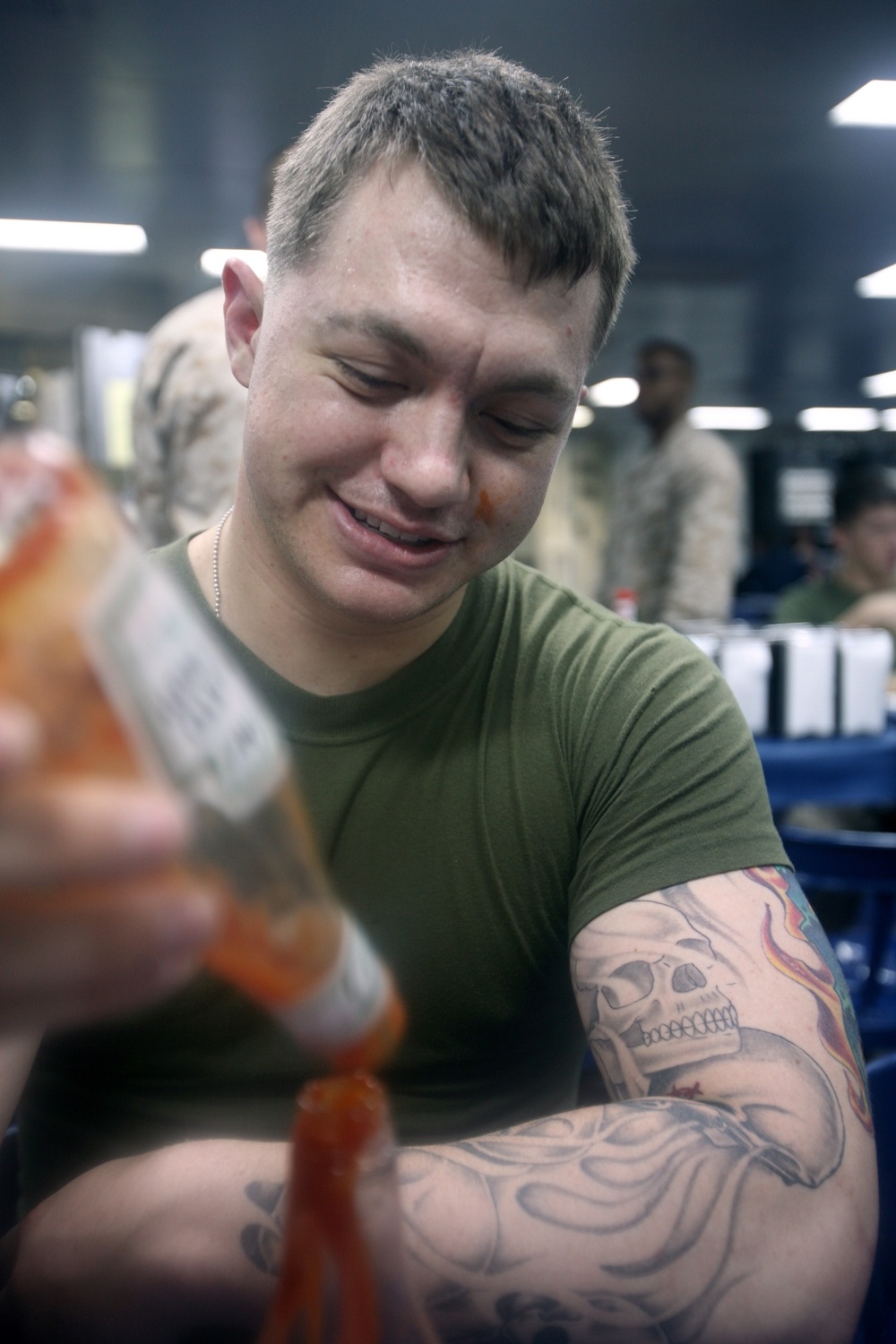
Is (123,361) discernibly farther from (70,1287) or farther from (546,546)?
(546,546)

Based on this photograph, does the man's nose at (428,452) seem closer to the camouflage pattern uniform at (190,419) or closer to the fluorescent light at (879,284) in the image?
the camouflage pattern uniform at (190,419)

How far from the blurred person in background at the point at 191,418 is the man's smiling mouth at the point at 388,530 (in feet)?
2.88

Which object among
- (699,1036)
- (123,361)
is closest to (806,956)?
(699,1036)

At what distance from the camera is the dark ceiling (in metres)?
3.60

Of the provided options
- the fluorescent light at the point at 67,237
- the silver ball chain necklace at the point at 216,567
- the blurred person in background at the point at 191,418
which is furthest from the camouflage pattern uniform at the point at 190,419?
the fluorescent light at the point at 67,237

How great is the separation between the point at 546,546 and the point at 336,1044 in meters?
12.8

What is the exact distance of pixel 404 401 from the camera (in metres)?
0.80

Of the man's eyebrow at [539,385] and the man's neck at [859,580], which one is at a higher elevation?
the man's eyebrow at [539,385]

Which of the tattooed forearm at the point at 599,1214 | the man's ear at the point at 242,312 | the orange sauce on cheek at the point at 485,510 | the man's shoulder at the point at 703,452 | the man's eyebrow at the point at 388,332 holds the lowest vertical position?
the tattooed forearm at the point at 599,1214

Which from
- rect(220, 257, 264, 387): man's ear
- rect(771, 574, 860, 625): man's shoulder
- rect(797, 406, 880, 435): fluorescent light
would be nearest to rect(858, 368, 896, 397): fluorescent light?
rect(797, 406, 880, 435): fluorescent light

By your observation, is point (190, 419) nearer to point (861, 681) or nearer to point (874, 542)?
point (861, 681)

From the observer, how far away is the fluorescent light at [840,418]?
13.8 m

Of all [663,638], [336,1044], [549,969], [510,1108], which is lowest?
[510,1108]

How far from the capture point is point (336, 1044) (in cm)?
42
